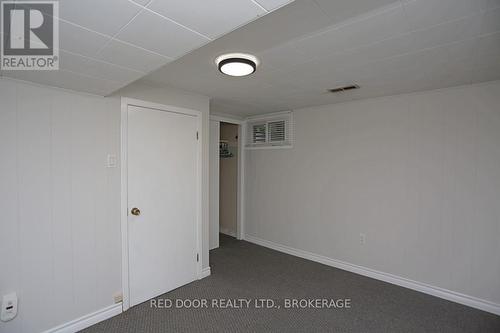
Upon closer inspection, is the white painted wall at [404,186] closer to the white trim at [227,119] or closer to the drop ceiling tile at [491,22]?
→ the white trim at [227,119]

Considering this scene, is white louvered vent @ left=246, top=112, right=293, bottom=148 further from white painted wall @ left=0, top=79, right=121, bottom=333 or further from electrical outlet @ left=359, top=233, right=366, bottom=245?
white painted wall @ left=0, top=79, right=121, bottom=333

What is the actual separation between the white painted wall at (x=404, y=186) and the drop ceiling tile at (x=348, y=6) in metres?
1.96

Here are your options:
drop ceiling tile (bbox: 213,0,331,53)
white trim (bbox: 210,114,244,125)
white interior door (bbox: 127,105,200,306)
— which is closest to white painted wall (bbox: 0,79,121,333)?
white interior door (bbox: 127,105,200,306)

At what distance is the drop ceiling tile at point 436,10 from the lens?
4.13 feet

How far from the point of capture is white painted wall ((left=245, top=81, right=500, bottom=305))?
8.10 feet

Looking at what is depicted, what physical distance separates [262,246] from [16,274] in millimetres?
3204

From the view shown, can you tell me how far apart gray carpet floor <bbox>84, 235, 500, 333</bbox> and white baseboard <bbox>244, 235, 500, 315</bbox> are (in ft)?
0.24

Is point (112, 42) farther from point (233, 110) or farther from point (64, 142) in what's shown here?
point (233, 110)

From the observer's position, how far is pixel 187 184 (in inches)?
116

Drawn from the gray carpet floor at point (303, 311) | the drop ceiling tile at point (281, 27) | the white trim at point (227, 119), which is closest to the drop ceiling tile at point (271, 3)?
the drop ceiling tile at point (281, 27)

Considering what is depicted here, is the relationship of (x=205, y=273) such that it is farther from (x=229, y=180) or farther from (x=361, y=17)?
(x=361, y=17)

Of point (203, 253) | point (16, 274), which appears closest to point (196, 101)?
point (203, 253)

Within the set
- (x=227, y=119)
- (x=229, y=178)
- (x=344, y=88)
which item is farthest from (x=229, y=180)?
(x=344, y=88)
